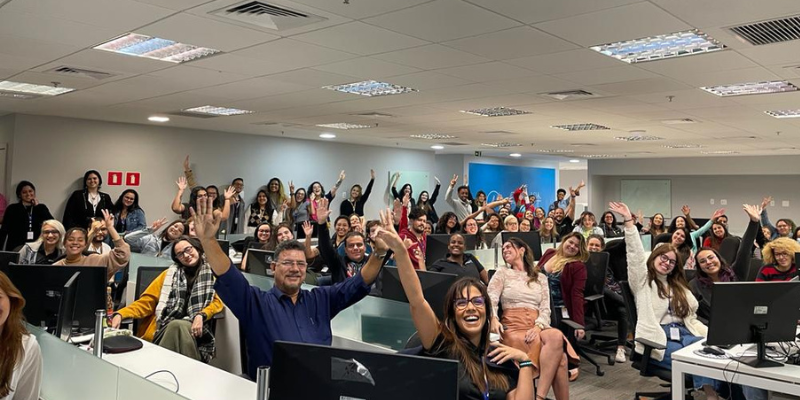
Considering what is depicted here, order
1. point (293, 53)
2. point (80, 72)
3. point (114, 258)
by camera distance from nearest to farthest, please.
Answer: point (293, 53) → point (114, 258) → point (80, 72)

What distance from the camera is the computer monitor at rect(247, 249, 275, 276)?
4900 millimetres

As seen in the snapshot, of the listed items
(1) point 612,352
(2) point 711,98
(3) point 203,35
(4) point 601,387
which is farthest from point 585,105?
(3) point 203,35

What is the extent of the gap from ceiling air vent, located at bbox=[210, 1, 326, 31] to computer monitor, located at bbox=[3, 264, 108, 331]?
5.33ft

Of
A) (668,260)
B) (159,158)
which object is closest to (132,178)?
(159,158)

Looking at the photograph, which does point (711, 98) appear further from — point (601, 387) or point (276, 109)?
point (276, 109)

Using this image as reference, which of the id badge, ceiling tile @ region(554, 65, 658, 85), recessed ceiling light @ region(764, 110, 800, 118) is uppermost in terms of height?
recessed ceiling light @ region(764, 110, 800, 118)

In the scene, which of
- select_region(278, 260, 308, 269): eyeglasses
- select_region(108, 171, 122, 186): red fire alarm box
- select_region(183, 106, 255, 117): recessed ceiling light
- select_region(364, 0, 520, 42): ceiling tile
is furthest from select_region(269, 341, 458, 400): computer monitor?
select_region(108, 171, 122, 186): red fire alarm box

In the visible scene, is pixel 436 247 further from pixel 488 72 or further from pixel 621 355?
pixel 621 355

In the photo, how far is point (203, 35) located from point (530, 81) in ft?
9.59

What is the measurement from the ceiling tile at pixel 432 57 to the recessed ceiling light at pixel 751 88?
2.60m

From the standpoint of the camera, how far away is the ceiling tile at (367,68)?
14.9ft

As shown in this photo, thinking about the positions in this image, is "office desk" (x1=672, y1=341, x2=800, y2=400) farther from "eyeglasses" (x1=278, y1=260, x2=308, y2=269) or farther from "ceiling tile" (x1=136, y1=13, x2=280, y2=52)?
"ceiling tile" (x1=136, y1=13, x2=280, y2=52)

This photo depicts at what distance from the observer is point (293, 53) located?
4.29 meters

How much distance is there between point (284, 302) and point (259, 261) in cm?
248
